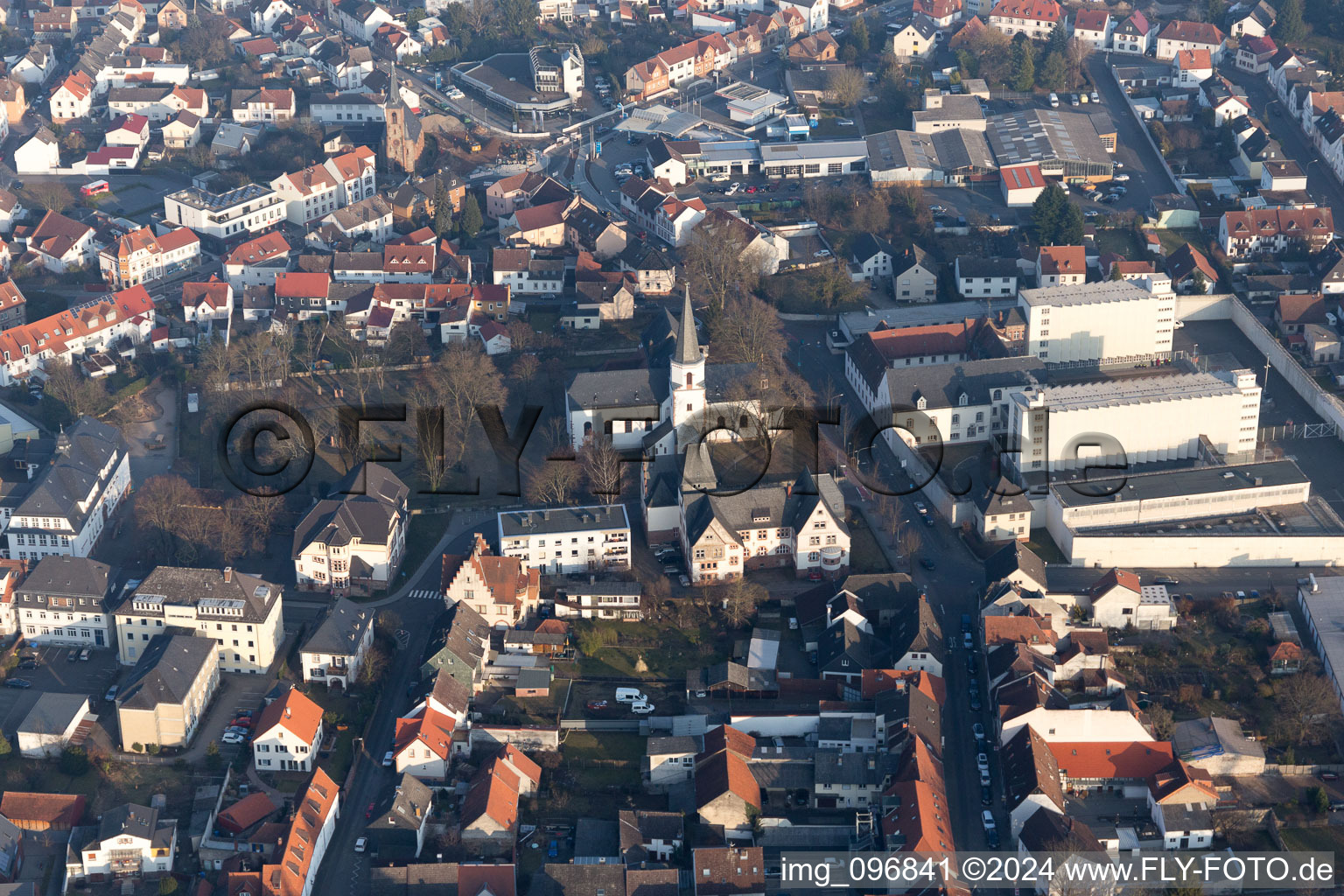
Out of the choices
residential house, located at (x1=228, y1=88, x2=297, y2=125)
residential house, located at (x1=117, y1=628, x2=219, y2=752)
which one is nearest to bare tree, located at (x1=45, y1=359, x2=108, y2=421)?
residential house, located at (x1=117, y1=628, x2=219, y2=752)

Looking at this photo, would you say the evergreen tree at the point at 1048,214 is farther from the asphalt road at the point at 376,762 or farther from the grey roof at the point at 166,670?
A: the grey roof at the point at 166,670

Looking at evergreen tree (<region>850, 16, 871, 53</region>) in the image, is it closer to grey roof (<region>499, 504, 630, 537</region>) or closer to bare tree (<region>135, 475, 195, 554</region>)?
grey roof (<region>499, 504, 630, 537</region>)

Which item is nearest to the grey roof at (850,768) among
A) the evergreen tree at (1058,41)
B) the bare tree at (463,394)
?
the bare tree at (463,394)

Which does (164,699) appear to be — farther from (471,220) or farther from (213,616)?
(471,220)

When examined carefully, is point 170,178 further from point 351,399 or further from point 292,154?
point 351,399

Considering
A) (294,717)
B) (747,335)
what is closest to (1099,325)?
(747,335)
